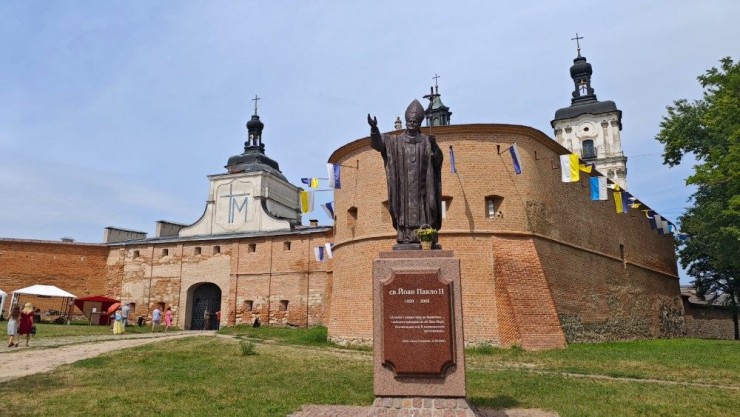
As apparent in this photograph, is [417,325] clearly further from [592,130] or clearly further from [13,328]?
[592,130]

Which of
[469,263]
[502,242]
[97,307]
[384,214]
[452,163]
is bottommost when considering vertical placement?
[97,307]

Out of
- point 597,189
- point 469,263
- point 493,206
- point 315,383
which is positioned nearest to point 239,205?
point 493,206

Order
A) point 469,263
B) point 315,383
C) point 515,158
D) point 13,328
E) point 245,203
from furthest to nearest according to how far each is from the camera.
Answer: point 245,203 → point 469,263 → point 515,158 → point 13,328 → point 315,383

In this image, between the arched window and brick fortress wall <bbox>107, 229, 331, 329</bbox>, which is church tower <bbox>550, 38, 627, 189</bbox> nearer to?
the arched window

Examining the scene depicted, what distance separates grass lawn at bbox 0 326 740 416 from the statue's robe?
263 cm

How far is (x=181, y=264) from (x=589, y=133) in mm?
30808

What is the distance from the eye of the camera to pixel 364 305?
16.8 metres

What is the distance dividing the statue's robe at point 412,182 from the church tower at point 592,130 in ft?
116

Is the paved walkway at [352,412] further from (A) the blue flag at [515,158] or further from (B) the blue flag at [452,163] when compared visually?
(B) the blue flag at [452,163]

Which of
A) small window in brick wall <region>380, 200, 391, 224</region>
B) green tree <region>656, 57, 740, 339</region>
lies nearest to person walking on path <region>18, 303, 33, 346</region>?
small window in brick wall <region>380, 200, 391, 224</region>

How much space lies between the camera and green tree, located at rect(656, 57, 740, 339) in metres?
16.7

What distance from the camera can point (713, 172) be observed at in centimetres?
1673

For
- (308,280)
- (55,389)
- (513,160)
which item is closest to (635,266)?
(513,160)

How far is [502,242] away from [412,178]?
10563 millimetres
